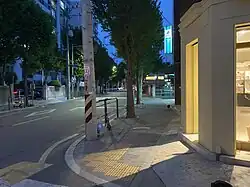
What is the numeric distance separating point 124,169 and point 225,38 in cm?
357

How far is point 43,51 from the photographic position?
101 feet

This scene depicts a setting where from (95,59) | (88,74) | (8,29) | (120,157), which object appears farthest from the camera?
(95,59)

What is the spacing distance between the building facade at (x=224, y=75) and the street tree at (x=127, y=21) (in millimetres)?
8529

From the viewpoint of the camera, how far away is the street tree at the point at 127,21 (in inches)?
649

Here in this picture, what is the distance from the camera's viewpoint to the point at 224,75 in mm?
7188

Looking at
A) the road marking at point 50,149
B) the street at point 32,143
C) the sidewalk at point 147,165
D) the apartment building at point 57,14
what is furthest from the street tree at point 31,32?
the apartment building at point 57,14

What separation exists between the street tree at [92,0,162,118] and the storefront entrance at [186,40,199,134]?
284 inches

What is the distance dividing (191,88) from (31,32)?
68.5 feet

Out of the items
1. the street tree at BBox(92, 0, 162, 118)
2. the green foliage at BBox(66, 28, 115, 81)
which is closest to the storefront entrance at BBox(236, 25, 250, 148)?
the street tree at BBox(92, 0, 162, 118)

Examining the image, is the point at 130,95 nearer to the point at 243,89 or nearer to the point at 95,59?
the point at 243,89

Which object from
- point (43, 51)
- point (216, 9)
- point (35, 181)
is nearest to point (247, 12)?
point (216, 9)

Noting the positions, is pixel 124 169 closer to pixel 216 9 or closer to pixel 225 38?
pixel 225 38

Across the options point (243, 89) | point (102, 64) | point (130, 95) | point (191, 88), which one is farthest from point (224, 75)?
point (102, 64)

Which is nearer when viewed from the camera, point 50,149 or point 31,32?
point 50,149
